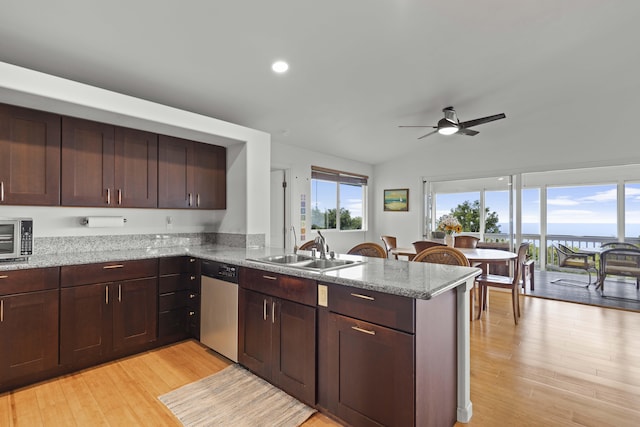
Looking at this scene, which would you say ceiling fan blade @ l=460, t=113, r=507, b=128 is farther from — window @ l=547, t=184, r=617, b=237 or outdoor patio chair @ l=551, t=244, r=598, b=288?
window @ l=547, t=184, r=617, b=237

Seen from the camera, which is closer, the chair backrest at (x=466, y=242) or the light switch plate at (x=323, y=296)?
the light switch plate at (x=323, y=296)

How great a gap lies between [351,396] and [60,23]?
302 cm

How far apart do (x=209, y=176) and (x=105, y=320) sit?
1805mm

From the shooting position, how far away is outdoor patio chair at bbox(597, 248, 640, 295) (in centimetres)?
426

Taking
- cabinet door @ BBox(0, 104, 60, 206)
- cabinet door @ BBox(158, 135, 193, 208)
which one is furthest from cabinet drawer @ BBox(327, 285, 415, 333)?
cabinet door @ BBox(0, 104, 60, 206)

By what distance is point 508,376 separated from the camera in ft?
7.93

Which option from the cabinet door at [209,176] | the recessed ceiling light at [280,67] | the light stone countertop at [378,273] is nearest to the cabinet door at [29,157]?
the light stone countertop at [378,273]

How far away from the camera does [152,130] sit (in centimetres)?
312

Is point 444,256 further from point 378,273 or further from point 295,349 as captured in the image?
point 295,349

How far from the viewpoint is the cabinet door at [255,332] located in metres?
2.24

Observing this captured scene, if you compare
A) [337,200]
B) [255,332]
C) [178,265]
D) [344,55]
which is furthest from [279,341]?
[337,200]

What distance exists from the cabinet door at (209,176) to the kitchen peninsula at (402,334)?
5.89 ft

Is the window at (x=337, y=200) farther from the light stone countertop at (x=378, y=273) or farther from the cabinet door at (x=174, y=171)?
the light stone countertop at (x=378, y=273)

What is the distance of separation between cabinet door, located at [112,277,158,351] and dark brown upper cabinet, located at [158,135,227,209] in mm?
904
